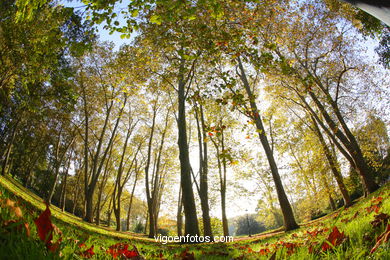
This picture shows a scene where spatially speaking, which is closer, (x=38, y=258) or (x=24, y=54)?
(x=38, y=258)

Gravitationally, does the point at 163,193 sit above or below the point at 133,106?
below

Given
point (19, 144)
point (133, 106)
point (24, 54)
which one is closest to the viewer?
point (24, 54)

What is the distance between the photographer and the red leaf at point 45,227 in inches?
39.0

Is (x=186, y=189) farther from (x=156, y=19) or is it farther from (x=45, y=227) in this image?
(x=45, y=227)

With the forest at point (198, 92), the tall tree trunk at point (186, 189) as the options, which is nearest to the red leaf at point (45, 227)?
the forest at point (198, 92)

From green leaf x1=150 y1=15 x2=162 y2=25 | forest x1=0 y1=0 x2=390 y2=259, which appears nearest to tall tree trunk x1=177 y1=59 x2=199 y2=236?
forest x1=0 y1=0 x2=390 y2=259

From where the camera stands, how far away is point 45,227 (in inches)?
40.2

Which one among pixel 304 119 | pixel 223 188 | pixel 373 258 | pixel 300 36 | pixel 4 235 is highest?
pixel 300 36

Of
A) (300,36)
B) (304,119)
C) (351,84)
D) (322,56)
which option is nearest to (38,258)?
(300,36)

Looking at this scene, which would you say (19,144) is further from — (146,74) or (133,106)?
(146,74)

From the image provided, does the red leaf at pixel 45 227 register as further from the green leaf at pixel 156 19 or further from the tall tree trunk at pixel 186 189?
the tall tree trunk at pixel 186 189

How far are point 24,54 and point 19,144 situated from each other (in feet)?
74.3

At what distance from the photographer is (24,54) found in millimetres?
11844

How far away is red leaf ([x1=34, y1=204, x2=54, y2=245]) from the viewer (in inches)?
39.0
